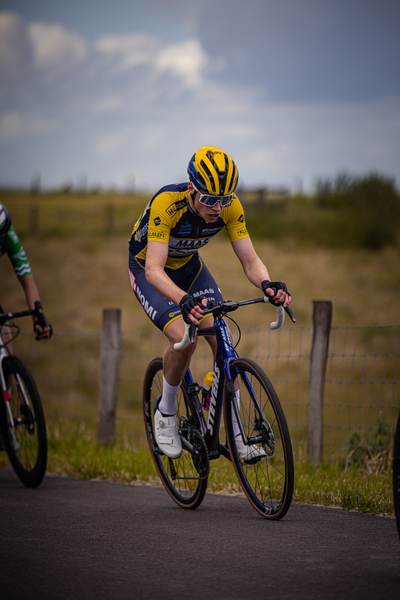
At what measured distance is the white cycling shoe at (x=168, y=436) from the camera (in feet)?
14.2

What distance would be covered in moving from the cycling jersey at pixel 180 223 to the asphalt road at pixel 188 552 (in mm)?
1742

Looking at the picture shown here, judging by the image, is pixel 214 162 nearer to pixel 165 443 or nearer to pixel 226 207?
pixel 226 207

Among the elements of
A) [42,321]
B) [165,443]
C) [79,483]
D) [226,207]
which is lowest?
[79,483]

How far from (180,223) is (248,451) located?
1527 millimetres

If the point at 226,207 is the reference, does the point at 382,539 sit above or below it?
below

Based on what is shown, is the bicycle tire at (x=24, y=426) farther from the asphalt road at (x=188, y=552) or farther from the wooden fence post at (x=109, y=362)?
the wooden fence post at (x=109, y=362)

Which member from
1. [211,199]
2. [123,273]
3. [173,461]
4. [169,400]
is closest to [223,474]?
[173,461]

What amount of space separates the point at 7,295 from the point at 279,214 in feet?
60.9

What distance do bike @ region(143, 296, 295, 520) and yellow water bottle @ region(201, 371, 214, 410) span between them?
38mm

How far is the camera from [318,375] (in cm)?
600

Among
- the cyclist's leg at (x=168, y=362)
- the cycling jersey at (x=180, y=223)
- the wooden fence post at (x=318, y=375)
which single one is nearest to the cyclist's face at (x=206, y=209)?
the cycling jersey at (x=180, y=223)

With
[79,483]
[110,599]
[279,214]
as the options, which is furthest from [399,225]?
[110,599]

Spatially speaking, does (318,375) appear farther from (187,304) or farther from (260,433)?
(187,304)

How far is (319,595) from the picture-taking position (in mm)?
2535
